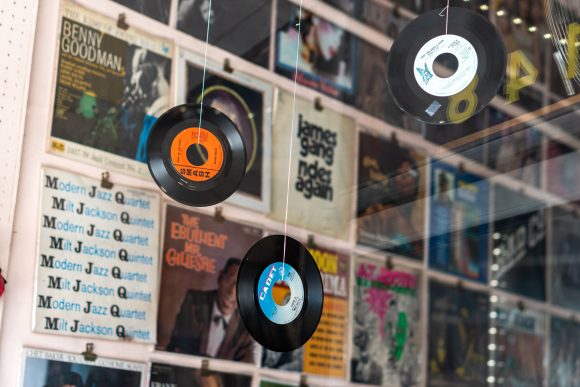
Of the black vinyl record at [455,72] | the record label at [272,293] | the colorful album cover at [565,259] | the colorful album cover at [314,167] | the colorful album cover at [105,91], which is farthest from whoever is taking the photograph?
the colorful album cover at [565,259]

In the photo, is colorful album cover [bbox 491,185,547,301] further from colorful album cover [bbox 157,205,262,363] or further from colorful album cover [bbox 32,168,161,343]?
colorful album cover [bbox 32,168,161,343]

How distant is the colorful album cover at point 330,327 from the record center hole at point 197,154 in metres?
0.93

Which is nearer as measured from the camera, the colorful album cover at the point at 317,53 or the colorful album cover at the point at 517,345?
the colorful album cover at the point at 317,53

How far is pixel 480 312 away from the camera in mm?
3855

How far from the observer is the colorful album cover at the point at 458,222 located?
12.1ft

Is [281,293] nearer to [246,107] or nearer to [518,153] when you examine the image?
[246,107]

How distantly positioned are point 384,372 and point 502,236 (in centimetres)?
94

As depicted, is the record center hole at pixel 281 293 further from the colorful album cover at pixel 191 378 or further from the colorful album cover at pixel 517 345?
the colorful album cover at pixel 517 345

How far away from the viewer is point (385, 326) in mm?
3416

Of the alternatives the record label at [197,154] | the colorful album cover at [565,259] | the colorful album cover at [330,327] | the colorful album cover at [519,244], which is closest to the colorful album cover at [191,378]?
the colorful album cover at [330,327]

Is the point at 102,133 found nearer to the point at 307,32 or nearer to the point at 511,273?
the point at 307,32

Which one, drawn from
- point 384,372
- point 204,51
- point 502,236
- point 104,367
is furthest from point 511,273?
point 104,367

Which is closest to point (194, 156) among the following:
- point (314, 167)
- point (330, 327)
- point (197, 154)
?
point (197, 154)

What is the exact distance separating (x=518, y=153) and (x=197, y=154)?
1.69 m
